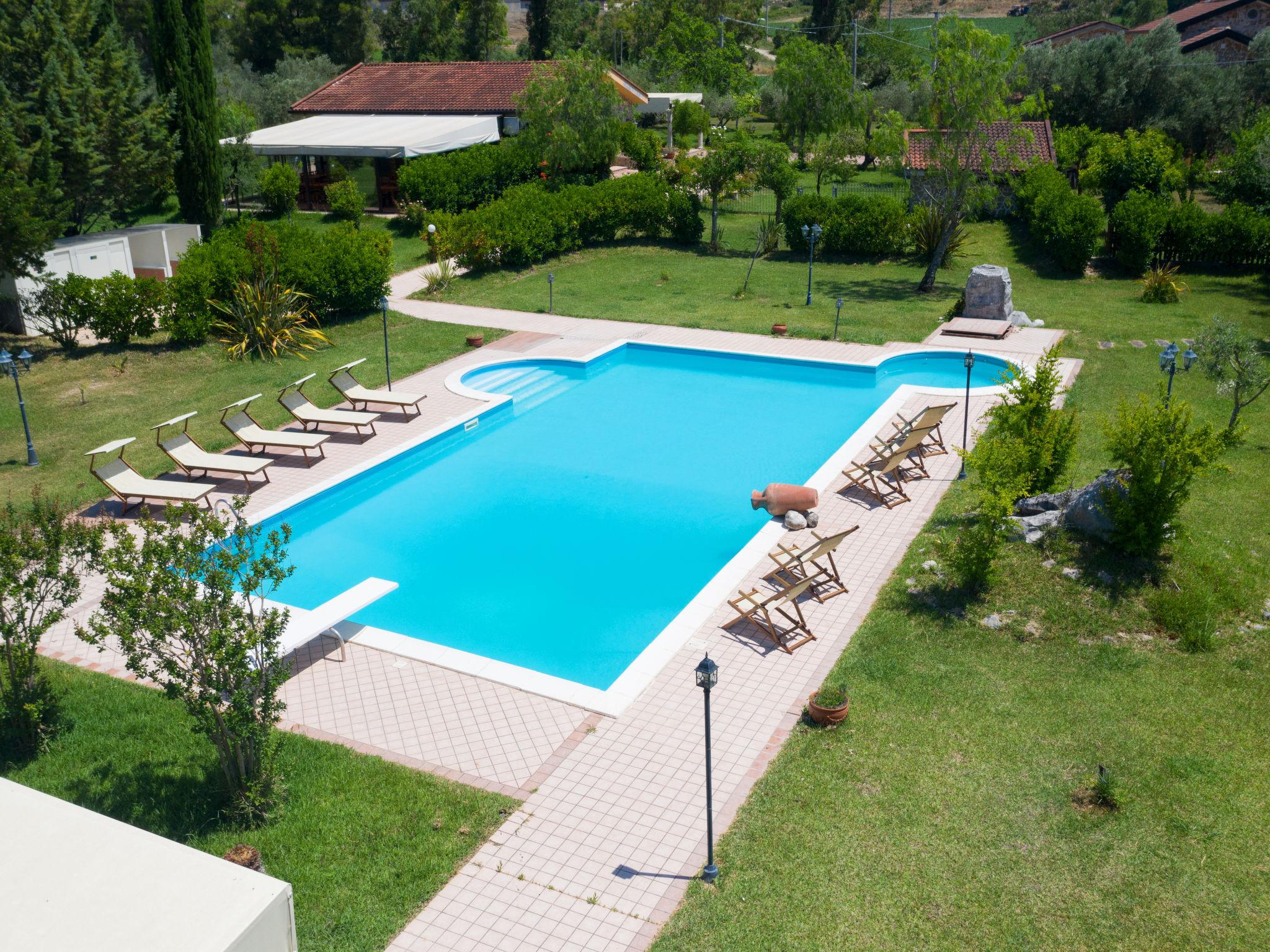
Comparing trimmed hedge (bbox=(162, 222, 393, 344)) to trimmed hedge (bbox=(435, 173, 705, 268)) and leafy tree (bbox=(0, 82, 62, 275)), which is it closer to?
leafy tree (bbox=(0, 82, 62, 275))

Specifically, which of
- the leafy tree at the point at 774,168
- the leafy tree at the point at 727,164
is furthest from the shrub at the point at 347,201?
the leafy tree at the point at 774,168

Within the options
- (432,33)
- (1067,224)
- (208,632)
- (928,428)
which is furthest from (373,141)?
(432,33)

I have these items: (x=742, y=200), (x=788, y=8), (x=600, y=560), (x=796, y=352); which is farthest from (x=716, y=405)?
(x=788, y=8)

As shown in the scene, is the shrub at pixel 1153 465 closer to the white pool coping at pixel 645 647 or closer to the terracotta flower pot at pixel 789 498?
the white pool coping at pixel 645 647

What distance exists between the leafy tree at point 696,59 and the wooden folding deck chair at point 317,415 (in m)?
49.5

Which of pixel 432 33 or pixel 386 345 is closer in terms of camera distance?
pixel 386 345

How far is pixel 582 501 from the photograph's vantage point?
51.2 feet

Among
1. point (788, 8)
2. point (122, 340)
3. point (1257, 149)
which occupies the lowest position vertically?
point (122, 340)

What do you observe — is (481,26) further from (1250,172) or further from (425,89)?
(1250,172)

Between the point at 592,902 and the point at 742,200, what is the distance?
36.2 meters

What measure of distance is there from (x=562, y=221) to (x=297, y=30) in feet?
143

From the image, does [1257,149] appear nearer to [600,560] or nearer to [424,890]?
[600,560]

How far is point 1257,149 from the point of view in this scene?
25.4 meters

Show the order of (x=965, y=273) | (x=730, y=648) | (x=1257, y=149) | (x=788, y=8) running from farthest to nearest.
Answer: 1. (x=788, y=8)
2. (x=965, y=273)
3. (x=1257, y=149)
4. (x=730, y=648)
